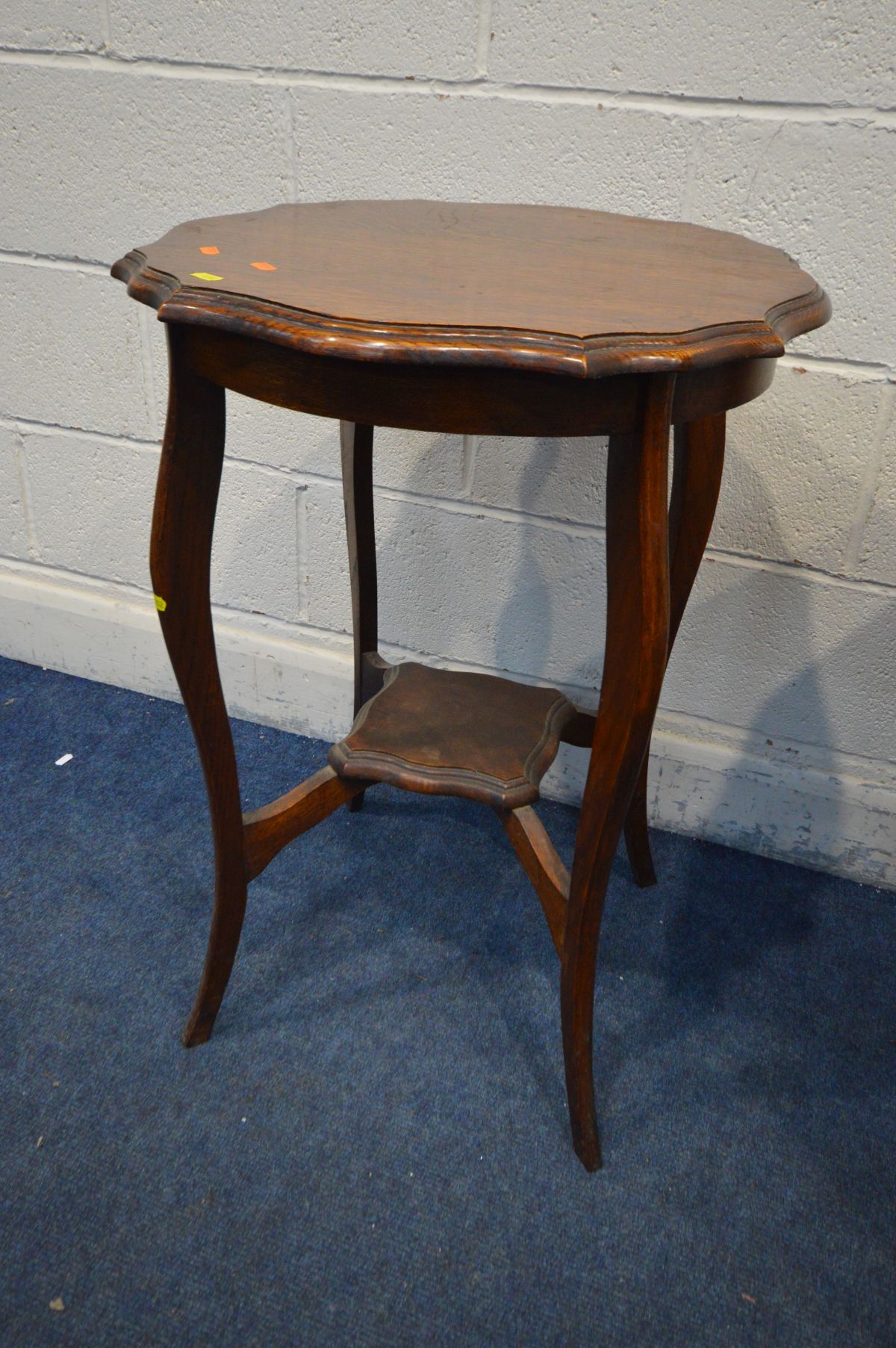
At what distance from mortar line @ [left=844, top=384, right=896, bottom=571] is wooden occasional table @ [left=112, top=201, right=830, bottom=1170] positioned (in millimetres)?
268

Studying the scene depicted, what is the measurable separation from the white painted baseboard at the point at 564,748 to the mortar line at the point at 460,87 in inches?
29.7

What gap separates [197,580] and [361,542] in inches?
15.1

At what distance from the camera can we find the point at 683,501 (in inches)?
42.4

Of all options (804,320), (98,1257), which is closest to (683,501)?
(804,320)

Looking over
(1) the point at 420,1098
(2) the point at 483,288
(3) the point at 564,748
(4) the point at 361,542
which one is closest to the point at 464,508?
(4) the point at 361,542

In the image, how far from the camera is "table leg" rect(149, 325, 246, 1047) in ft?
2.72

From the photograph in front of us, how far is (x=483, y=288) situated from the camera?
0.78 metres

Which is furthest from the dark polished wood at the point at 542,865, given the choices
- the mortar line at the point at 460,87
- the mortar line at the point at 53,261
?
the mortar line at the point at 53,261

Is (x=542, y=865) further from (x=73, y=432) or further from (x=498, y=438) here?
(x=73, y=432)

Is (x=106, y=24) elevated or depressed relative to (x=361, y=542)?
elevated

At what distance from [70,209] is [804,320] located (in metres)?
1.10

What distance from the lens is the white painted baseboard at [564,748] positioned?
1.40 meters

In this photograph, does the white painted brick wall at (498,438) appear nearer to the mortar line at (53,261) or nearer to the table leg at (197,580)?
the mortar line at (53,261)

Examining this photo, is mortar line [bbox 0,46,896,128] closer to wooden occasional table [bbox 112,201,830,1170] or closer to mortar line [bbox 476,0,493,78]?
mortar line [bbox 476,0,493,78]
